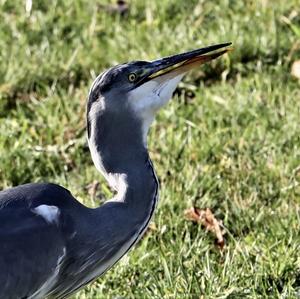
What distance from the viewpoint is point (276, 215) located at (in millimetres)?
5324

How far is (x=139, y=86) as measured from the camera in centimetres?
456

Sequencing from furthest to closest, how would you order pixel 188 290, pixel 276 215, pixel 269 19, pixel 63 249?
pixel 269 19 < pixel 276 215 < pixel 188 290 < pixel 63 249

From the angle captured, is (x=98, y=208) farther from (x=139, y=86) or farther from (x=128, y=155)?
(x=139, y=86)

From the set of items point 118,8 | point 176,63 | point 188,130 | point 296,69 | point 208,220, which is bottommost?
point 208,220

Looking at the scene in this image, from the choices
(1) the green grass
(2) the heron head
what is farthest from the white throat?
(1) the green grass

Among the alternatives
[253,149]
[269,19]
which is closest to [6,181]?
[253,149]

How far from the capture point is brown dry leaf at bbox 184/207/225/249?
5.29 meters

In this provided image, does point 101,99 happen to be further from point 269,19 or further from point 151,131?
point 269,19

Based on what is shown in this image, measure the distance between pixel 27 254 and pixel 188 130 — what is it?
193cm

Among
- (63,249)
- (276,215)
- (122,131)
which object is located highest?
(122,131)

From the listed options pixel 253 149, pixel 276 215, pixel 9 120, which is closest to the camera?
pixel 276 215

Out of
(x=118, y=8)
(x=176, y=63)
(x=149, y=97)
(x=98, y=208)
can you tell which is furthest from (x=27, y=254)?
(x=118, y=8)

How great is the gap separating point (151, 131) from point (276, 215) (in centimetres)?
108

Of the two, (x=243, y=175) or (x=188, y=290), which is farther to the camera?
(x=243, y=175)
